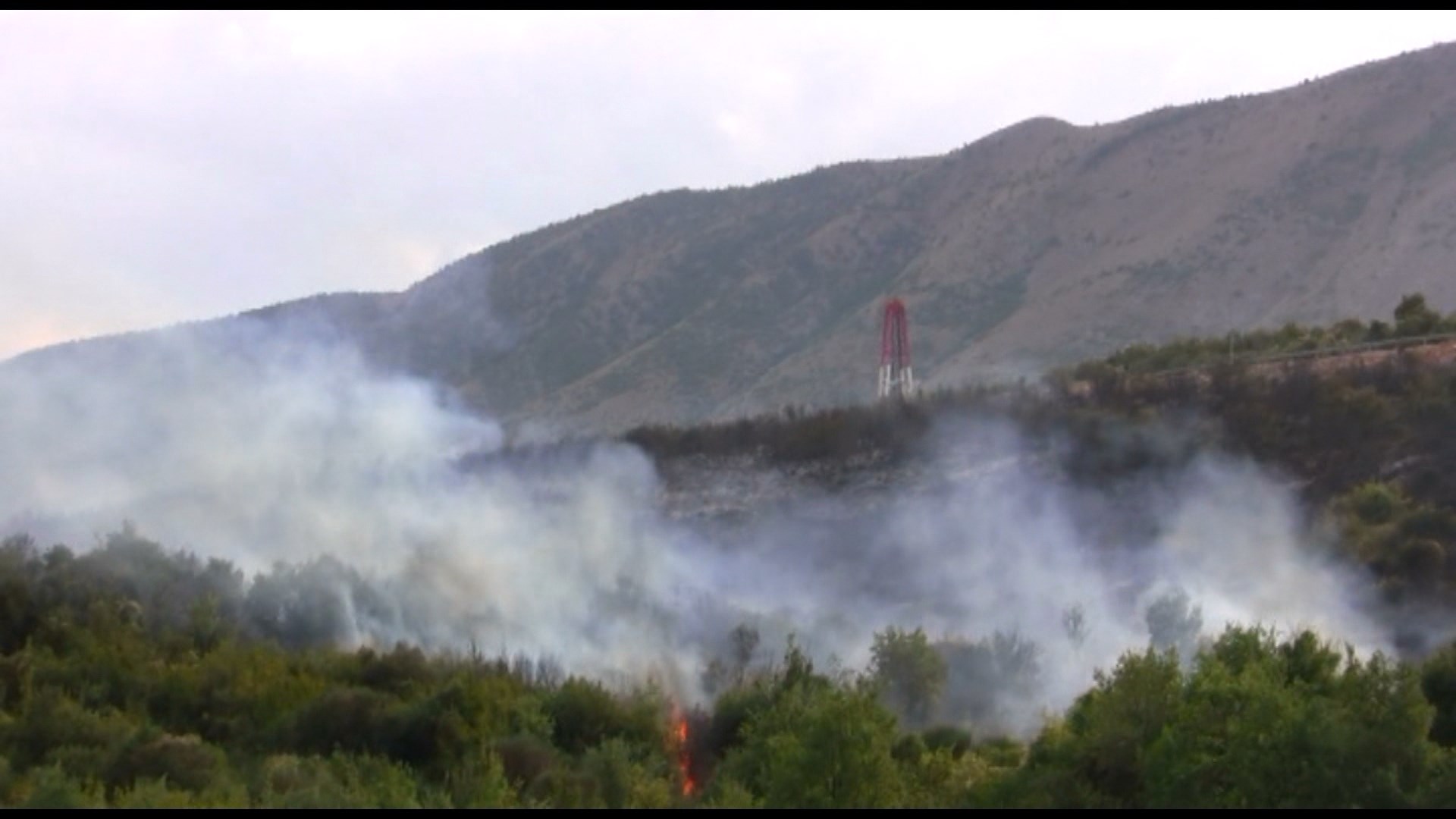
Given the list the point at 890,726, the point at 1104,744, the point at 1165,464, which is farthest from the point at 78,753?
the point at 1165,464

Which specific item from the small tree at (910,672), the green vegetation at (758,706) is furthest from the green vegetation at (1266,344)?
the small tree at (910,672)

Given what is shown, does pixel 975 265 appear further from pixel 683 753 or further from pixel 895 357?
pixel 683 753

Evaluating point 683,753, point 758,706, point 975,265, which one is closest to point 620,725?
point 683,753

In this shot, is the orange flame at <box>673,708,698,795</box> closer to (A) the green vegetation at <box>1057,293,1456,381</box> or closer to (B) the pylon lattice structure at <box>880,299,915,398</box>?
(A) the green vegetation at <box>1057,293,1456,381</box>

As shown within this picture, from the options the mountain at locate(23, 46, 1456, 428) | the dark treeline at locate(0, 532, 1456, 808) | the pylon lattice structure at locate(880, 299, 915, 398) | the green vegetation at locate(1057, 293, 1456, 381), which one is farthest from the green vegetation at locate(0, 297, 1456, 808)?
the mountain at locate(23, 46, 1456, 428)

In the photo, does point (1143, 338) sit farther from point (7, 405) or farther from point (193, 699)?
point (193, 699)

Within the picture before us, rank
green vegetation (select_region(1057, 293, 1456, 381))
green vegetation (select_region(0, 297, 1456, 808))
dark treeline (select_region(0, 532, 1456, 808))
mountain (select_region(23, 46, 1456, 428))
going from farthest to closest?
mountain (select_region(23, 46, 1456, 428))
green vegetation (select_region(1057, 293, 1456, 381))
green vegetation (select_region(0, 297, 1456, 808))
dark treeline (select_region(0, 532, 1456, 808))
